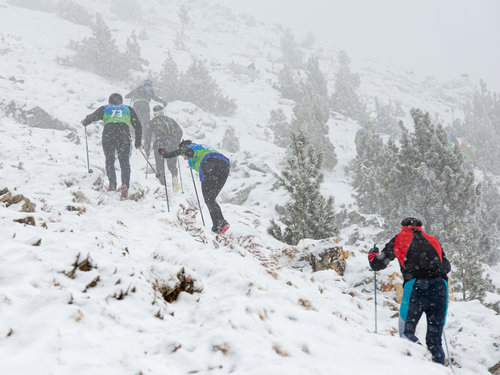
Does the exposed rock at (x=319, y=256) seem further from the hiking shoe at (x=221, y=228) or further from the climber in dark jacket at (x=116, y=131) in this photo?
the climber in dark jacket at (x=116, y=131)

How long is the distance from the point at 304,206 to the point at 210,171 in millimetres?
4459

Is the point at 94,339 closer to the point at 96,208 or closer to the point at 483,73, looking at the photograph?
the point at 96,208

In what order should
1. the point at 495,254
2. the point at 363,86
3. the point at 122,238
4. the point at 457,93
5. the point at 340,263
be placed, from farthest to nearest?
1. the point at 457,93
2. the point at 363,86
3. the point at 495,254
4. the point at 340,263
5. the point at 122,238

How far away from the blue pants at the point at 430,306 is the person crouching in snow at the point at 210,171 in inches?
151

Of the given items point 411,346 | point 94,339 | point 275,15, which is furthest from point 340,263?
point 275,15

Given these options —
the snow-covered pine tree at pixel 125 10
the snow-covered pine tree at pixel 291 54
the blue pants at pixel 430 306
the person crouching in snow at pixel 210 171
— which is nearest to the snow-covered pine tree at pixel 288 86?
the snow-covered pine tree at pixel 291 54

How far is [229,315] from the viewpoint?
117 inches

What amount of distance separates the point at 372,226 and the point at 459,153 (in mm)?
4395

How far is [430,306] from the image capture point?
4055 millimetres

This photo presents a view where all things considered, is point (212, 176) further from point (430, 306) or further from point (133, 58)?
point (133, 58)

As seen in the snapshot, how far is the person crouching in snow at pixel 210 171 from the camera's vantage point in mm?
6840

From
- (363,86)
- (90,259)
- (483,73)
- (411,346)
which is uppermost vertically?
(483,73)

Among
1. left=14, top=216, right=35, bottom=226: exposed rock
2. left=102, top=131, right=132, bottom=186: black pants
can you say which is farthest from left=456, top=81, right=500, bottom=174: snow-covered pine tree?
left=14, top=216, right=35, bottom=226: exposed rock

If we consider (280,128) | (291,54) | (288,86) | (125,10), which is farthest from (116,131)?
(125,10)
